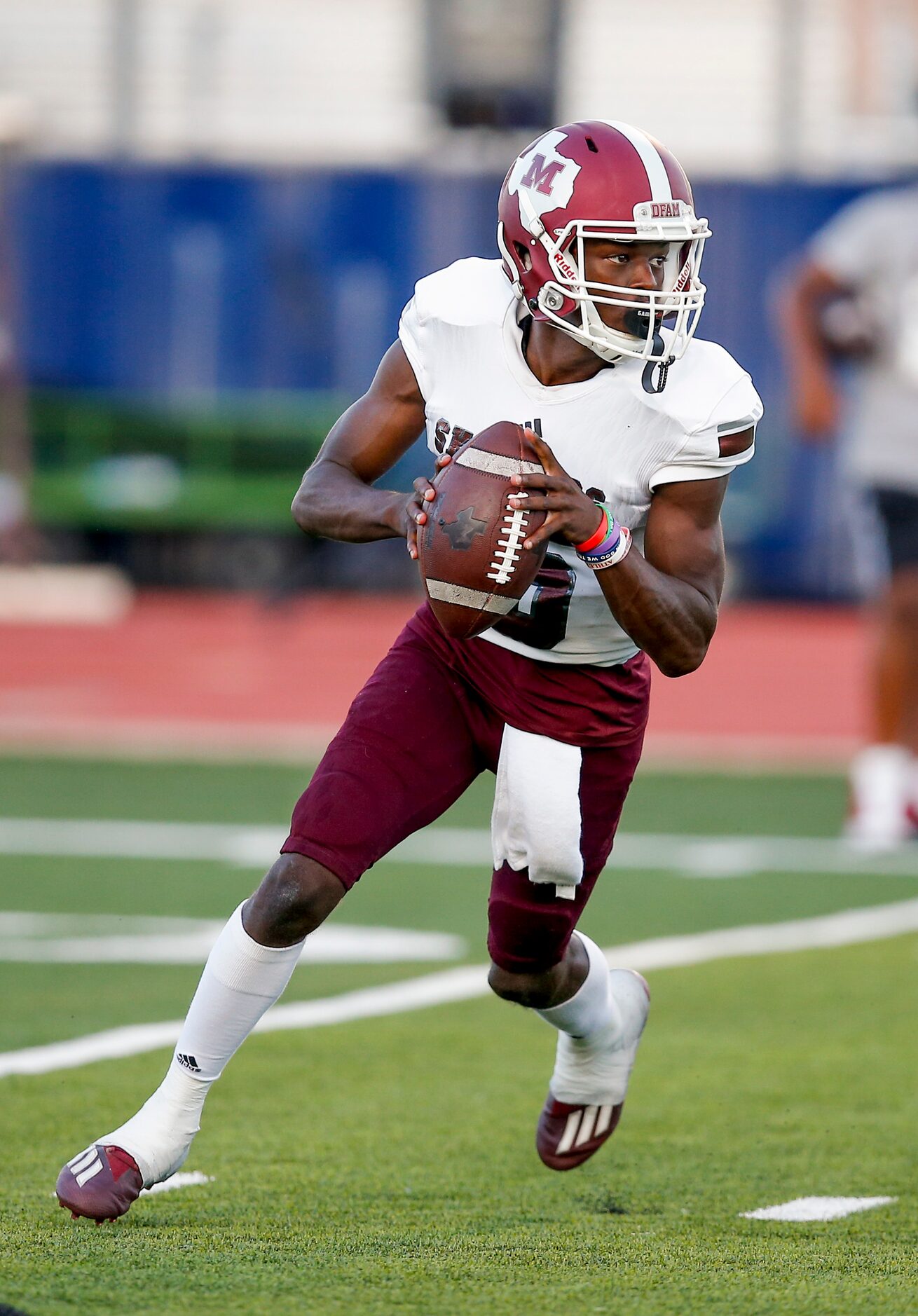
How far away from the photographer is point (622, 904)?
679cm

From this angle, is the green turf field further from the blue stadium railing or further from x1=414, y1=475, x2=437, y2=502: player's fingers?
the blue stadium railing

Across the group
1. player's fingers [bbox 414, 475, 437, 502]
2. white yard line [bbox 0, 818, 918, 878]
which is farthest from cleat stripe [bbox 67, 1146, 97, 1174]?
white yard line [bbox 0, 818, 918, 878]

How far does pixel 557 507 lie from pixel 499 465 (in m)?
0.13

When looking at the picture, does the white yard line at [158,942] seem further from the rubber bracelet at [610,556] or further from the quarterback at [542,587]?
the rubber bracelet at [610,556]

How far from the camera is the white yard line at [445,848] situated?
7512 mm

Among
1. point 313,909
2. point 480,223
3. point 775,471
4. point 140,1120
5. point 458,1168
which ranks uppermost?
point 313,909

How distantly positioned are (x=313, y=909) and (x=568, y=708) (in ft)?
1.97

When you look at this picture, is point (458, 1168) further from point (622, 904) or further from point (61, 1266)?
point (622, 904)

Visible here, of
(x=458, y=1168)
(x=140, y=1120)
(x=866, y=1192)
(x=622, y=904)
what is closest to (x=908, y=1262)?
(x=866, y=1192)

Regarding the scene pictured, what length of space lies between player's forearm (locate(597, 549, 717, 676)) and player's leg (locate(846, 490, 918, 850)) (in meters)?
4.46

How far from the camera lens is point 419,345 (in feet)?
12.8

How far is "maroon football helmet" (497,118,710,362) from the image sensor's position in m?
3.62

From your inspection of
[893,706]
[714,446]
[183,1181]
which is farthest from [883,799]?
[183,1181]

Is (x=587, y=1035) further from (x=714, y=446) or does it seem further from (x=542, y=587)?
(x=714, y=446)
